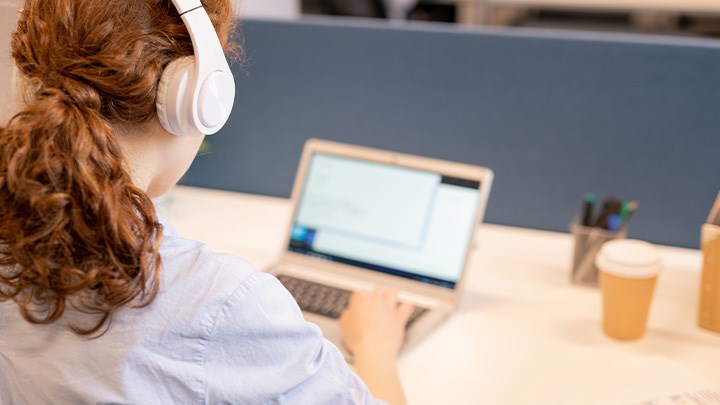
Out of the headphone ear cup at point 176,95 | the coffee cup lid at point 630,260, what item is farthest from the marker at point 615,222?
the headphone ear cup at point 176,95

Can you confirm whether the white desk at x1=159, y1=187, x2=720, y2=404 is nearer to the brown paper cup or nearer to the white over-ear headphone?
the brown paper cup

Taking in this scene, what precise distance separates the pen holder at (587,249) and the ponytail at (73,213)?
2.55 feet

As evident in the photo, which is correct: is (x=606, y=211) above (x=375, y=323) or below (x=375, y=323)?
above

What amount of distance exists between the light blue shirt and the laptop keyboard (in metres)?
0.42

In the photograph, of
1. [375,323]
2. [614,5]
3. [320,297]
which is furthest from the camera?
[614,5]

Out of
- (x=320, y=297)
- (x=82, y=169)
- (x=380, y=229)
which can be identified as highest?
(x=82, y=169)

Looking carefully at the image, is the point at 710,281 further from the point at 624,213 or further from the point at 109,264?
the point at 109,264

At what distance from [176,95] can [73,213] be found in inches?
5.3

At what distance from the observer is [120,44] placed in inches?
26.7

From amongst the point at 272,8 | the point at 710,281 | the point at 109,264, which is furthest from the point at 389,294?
the point at 272,8

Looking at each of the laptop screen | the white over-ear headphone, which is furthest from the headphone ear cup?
the laptop screen

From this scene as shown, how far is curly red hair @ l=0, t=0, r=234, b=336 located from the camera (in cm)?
65

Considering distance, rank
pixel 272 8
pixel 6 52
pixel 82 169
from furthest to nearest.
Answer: pixel 272 8, pixel 6 52, pixel 82 169

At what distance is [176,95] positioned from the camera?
702 millimetres
